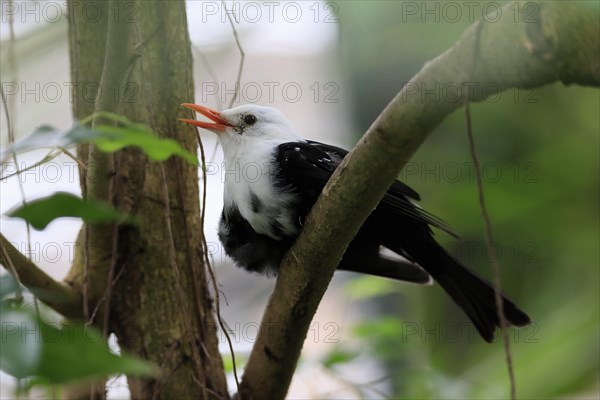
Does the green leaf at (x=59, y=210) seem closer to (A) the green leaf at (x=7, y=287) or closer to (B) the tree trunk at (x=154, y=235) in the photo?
(A) the green leaf at (x=7, y=287)

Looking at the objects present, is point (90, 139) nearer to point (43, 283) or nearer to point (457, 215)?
point (43, 283)

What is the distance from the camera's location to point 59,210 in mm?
1137

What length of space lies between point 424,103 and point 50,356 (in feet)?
3.58

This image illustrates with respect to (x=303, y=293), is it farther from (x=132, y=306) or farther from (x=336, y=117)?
(x=336, y=117)

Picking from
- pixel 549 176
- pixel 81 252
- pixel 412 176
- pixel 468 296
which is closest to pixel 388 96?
pixel 412 176

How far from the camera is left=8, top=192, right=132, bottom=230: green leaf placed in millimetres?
1122

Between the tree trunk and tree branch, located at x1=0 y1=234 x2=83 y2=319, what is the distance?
0.07 metres

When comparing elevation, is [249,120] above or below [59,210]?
below

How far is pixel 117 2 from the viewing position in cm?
213

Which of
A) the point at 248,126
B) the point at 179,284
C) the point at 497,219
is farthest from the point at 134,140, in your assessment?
the point at 497,219

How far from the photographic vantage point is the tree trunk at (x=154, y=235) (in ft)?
8.71

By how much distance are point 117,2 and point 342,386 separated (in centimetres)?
197

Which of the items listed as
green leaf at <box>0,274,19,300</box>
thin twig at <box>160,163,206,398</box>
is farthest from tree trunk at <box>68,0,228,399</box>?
green leaf at <box>0,274,19,300</box>

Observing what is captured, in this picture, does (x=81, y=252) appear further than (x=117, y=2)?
Yes
